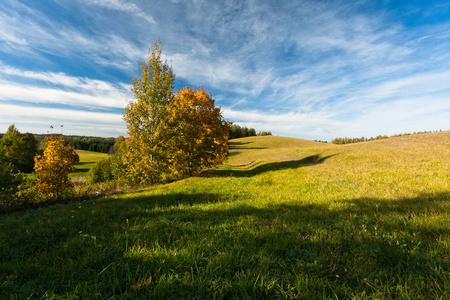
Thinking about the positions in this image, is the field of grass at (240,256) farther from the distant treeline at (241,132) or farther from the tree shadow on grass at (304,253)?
the distant treeline at (241,132)

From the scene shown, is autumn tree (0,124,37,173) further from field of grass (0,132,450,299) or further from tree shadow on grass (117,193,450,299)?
tree shadow on grass (117,193,450,299)

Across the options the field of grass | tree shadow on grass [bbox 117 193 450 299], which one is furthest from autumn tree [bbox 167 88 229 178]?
tree shadow on grass [bbox 117 193 450 299]

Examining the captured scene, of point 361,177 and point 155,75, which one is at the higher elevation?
point 155,75

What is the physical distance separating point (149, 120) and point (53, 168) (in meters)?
7.66

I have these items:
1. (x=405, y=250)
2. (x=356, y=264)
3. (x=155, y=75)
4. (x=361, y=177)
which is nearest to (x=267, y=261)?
(x=356, y=264)

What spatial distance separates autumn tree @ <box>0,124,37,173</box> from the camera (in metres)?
41.1

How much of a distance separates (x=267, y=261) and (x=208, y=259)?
892mm

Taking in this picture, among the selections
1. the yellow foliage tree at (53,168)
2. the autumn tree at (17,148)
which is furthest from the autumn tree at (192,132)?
the autumn tree at (17,148)

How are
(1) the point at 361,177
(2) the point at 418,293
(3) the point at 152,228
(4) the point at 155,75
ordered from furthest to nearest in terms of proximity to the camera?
(4) the point at 155,75
(1) the point at 361,177
(3) the point at 152,228
(2) the point at 418,293

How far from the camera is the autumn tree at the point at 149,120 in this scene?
15922 millimetres

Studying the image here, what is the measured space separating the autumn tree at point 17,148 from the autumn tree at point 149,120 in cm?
4590

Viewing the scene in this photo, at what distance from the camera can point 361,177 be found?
8.94m

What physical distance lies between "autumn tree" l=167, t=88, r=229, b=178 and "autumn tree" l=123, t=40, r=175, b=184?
37.1 inches

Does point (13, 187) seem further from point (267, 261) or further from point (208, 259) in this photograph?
point (267, 261)
